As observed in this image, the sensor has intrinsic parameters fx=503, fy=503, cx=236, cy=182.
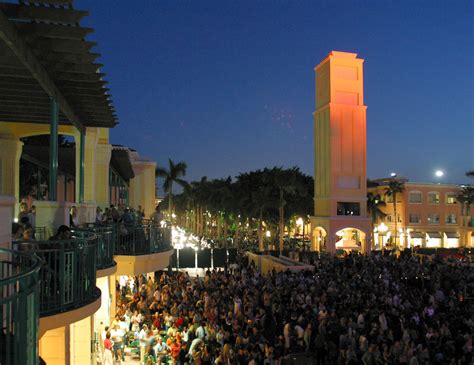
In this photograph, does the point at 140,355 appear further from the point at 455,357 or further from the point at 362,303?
the point at 455,357

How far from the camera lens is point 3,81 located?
32.0ft

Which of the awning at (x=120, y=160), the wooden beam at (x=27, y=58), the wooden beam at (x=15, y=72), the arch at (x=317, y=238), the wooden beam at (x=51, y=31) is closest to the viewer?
the wooden beam at (x=27, y=58)

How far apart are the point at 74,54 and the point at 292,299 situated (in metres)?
13.5

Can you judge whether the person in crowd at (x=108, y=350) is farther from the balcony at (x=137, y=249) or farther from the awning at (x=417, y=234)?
the awning at (x=417, y=234)

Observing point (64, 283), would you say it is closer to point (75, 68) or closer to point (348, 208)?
point (75, 68)

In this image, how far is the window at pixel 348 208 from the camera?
170 feet

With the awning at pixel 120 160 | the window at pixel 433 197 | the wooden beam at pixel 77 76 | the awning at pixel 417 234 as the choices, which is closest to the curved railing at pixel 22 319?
the wooden beam at pixel 77 76

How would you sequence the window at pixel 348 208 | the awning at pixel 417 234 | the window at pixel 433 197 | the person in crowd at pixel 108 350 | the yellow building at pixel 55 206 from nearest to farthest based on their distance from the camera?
the yellow building at pixel 55 206, the person in crowd at pixel 108 350, the window at pixel 348 208, the awning at pixel 417 234, the window at pixel 433 197

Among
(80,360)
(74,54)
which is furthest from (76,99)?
(80,360)

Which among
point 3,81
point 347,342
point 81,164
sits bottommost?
point 347,342

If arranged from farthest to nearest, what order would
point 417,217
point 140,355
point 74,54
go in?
point 417,217 < point 140,355 < point 74,54

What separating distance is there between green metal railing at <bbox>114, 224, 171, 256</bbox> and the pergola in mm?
3188

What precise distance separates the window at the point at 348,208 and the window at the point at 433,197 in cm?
2170

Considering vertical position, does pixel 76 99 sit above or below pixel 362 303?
above
